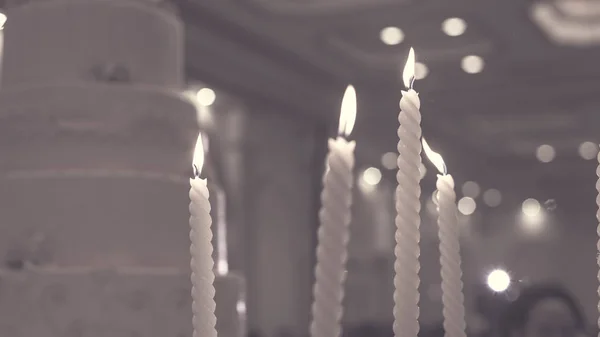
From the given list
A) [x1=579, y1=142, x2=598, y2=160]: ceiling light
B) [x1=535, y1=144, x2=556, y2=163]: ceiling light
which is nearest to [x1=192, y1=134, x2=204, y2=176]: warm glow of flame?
[x1=579, y1=142, x2=598, y2=160]: ceiling light

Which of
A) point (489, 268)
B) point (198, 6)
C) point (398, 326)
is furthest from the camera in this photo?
point (198, 6)

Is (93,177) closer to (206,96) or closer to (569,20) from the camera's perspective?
(569,20)

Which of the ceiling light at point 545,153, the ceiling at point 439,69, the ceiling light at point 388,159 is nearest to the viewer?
the ceiling at point 439,69

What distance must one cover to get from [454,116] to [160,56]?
8.42 metres

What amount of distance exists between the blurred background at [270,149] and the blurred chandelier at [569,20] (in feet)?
0.10

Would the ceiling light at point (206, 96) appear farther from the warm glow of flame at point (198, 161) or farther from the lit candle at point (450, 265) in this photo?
the lit candle at point (450, 265)

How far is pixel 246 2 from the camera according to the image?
706cm

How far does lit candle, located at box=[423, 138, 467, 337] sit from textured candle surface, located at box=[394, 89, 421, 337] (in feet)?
0.16

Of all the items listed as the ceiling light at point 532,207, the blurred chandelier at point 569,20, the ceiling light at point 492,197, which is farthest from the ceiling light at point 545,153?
the ceiling light at point 532,207

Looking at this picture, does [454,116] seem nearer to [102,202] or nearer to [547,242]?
[547,242]

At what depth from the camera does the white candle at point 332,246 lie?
2.43 ft

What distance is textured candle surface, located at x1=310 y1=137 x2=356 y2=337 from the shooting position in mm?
739

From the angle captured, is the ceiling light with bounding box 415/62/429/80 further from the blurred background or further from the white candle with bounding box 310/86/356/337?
the white candle with bounding box 310/86/356/337

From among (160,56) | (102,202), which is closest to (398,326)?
(102,202)
